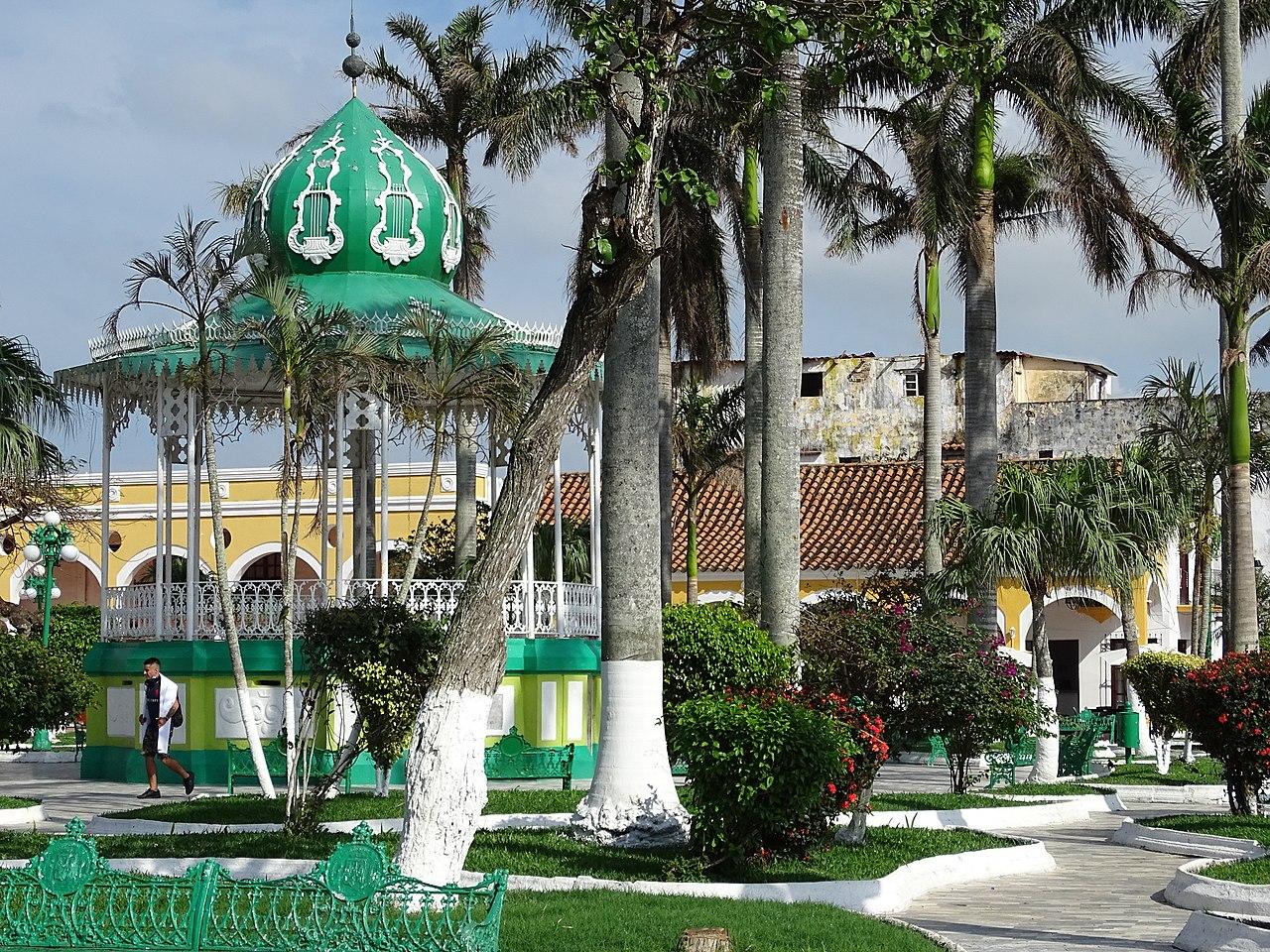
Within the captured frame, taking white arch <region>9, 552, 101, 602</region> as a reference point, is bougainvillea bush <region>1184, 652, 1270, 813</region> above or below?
below

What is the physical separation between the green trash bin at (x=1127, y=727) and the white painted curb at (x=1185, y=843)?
13421 mm

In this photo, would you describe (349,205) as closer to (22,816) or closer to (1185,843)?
(22,816)

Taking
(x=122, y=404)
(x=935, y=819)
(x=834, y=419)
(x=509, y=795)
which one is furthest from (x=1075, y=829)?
(x=834, y=419)

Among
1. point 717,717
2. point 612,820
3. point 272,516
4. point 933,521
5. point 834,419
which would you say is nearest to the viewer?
point 717,717

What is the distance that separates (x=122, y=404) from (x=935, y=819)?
1223 centimetres

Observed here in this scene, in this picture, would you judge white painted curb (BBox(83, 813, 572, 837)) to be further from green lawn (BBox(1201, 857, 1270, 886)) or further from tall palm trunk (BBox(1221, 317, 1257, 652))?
tall palm trunk (BBox(1221, 317, 1257, 652))

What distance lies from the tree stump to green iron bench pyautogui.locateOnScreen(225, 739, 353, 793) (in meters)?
9.66

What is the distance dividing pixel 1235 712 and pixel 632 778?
5.93m

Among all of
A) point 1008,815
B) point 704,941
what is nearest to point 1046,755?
point 1008,815

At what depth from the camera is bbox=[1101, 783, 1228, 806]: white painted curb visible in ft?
73.6

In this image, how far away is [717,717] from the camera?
12523mm

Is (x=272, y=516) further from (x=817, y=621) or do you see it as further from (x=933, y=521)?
(x=817, y=621)

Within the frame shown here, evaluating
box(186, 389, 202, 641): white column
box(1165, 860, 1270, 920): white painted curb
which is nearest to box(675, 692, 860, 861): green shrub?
box(1165, 860, 1270, 920): white painted curb

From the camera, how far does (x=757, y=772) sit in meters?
12.3
